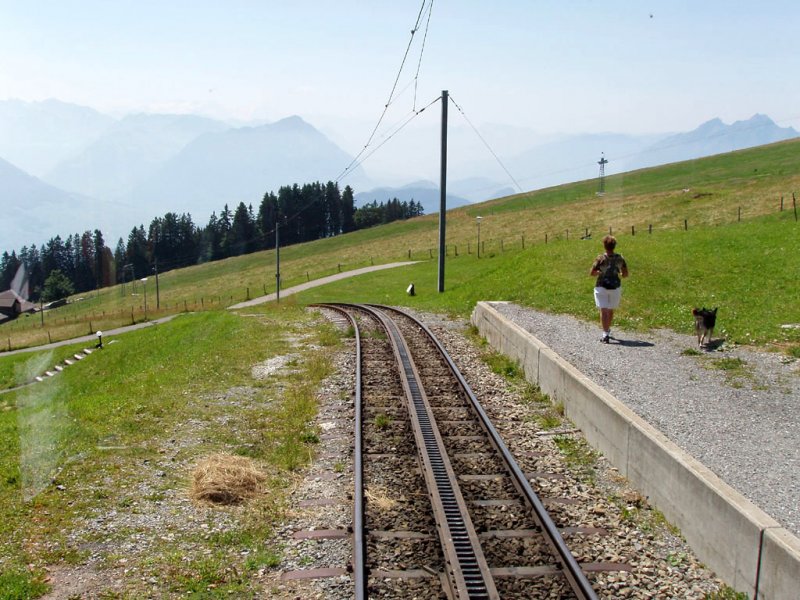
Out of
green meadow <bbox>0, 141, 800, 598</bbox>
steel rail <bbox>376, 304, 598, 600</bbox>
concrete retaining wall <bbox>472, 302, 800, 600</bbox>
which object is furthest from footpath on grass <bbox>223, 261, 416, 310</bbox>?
concrete retaining wall <bbox>472, 302, 800, 600</bbox>

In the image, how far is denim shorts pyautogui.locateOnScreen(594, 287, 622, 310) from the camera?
14.4 m

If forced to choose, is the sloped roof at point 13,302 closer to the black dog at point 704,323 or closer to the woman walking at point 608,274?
the woman walking at point 608,274

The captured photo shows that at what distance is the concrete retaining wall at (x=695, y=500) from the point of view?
213 inches

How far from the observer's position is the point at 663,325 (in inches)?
652

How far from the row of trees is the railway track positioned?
140246mm

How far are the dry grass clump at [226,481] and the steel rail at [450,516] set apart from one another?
2.14 m

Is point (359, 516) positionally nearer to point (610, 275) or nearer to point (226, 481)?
point (226, 481)

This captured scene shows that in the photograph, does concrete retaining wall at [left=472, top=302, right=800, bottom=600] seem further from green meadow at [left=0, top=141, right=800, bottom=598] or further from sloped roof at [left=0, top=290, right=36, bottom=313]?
sloped roof at [left=0, top=290, right=36, bottom=313]

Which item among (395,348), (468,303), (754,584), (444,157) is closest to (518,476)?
(754,584)

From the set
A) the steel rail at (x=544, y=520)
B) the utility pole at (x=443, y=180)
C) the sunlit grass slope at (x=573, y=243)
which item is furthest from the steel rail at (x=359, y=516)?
the utility pole at (x=443, y=180)

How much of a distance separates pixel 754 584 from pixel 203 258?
156771mm

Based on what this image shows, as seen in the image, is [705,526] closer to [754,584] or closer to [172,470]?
[754,584]

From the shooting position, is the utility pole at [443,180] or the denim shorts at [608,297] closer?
the denim shorts at [608,297]

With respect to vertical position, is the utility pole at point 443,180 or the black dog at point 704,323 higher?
the utility pole at point 443,180
